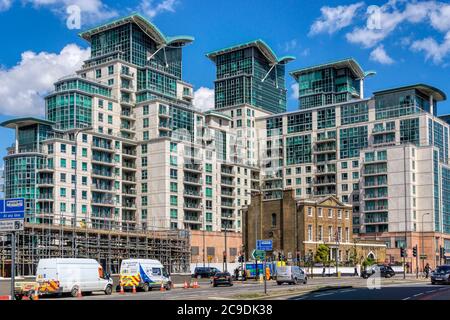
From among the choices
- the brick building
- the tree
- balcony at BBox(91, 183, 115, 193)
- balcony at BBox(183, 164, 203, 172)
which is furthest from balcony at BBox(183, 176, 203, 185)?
the tree

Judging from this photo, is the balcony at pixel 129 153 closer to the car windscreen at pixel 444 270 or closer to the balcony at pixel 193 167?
the balcony at pixel 193 167

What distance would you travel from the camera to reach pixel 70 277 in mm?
50156

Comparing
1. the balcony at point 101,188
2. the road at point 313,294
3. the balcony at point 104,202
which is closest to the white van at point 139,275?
the road at point 313,294

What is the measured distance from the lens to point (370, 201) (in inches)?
6570

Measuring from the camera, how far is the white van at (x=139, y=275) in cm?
5922

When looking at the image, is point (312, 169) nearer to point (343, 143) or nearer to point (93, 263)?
point (343, 143)

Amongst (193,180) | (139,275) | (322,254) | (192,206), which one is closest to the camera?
(139,275)

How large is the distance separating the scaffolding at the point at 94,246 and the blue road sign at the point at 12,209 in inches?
1848

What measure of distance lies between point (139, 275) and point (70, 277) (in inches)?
396

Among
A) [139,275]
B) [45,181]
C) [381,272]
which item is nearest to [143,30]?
[45,181]

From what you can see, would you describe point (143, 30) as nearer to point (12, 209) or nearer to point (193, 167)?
point (193, 167)

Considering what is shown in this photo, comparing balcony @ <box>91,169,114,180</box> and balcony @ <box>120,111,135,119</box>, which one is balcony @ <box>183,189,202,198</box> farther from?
balcony @ <box>120,111,135,119</box>
